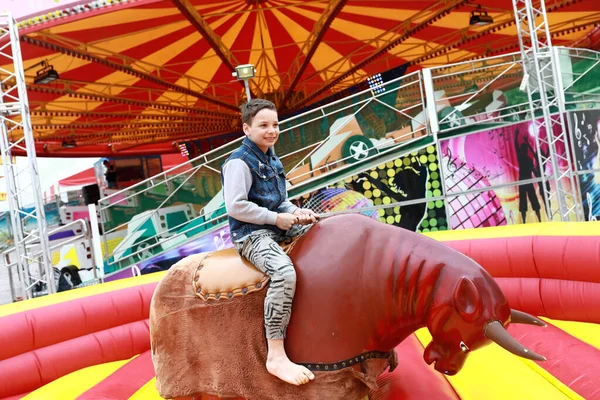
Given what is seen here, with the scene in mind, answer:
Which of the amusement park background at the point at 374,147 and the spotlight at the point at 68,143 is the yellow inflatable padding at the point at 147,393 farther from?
the spotlight at the point at 68,143

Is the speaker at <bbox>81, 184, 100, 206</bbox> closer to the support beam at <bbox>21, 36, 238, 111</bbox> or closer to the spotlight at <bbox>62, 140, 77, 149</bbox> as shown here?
the spotlight at <bbox>62, 140, 77, 149</bbox>

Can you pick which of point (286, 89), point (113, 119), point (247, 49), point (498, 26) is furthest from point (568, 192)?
point (113, 119)

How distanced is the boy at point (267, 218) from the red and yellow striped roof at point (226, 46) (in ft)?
21.1

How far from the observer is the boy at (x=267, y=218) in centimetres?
202

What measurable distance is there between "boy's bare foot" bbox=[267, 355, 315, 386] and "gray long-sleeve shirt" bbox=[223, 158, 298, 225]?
569 mm

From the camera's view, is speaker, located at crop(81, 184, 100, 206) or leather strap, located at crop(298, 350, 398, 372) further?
speaker, located at crop(81, 184, 100, 206)

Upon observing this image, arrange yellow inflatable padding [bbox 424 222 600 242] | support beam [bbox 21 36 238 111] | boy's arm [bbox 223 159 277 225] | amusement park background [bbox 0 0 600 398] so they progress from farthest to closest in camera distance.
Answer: support beam [bbox 21 36 238 111]
amusement park background [bbox 0 0 600 398]
yellow inflatable padding [bbox 424 222 600 242]
boy's arm [bbox 223 159 277 225]

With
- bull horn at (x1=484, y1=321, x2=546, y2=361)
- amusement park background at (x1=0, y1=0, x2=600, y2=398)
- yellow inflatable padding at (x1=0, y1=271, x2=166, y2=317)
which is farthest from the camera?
amusement park background at (x1=0, y1=0, x2=600, y2=398)

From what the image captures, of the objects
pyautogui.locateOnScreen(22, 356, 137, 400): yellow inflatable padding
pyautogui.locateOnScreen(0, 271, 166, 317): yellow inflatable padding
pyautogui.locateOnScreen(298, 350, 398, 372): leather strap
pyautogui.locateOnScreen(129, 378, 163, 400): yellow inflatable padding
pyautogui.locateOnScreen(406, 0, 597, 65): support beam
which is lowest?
pyautogui.locateOnScreen(22, 356, 137, 400): yellow inflatable padding

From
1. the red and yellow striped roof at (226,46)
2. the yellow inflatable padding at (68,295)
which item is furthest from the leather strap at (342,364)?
the red and yellow striped roof at (226,46)

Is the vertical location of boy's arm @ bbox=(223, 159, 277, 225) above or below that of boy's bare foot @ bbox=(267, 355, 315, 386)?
above

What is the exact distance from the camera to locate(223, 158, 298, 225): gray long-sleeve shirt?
2143mm

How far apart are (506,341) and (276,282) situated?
0.88 m

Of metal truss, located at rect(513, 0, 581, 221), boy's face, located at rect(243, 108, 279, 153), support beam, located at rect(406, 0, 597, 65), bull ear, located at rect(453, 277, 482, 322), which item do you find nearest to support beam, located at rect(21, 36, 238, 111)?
support beam, located at rect(406, 0, 597, 65)
